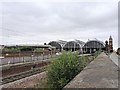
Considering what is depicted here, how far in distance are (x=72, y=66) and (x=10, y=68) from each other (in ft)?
42.0

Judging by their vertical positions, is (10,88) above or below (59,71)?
below

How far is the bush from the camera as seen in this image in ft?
23.7

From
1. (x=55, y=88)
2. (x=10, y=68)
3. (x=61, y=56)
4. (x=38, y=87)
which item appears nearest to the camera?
(x=55, y=88)

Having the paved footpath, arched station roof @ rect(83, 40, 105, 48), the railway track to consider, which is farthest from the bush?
arched station roof @ rect(83, 40, 105, 48)

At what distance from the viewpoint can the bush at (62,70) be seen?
284 inches

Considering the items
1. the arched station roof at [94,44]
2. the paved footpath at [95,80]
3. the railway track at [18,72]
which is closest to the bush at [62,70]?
the paved footpath at [95,80]

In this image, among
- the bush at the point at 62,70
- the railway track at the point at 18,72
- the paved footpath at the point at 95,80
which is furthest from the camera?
the railway track at the point at 18,72

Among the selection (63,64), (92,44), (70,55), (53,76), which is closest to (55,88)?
(53,76)

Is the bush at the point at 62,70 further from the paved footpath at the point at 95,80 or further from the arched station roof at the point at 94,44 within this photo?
the arched station roof at the point at 94,44

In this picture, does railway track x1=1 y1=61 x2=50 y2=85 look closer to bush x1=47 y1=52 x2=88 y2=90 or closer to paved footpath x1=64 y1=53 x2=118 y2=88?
bush x1=47 y1=52 x2=88 y2=90

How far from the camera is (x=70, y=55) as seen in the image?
7.89 metres

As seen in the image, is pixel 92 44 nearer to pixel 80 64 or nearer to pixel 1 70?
pixel 1 70

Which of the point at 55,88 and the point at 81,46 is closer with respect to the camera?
the point at 55,88

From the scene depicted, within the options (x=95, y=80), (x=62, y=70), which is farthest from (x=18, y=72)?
(x=95, y=80)
